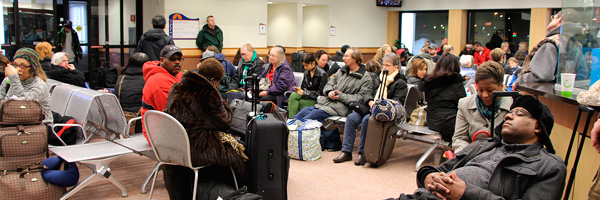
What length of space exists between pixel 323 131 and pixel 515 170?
153 inches

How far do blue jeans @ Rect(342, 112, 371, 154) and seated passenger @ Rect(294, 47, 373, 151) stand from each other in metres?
0.30

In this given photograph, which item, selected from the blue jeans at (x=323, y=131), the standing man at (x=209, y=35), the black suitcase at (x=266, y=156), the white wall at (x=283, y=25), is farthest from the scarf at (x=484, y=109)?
the white wall at (x=283, y=25)

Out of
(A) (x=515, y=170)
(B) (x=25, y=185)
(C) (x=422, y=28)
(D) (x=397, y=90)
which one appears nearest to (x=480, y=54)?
(C) (x=422, y=28)

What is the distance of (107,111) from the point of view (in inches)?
193

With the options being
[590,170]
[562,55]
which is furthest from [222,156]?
[562,55]

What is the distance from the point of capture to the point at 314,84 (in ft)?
22.4

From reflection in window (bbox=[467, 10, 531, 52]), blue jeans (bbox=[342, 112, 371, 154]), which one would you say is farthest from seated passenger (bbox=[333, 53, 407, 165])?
reflection in window (bbox=[467, 10, 531, 52])

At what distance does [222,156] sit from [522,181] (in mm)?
1941

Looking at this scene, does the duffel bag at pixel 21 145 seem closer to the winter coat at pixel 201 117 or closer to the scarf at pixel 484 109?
the winter coat at pixel 201 117

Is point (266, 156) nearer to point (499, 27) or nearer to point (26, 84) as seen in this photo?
point (26, 84)

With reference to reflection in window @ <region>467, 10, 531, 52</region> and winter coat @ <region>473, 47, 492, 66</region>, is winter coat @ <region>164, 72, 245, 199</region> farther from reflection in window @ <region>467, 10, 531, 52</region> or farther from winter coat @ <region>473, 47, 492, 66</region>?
reflection in window @ <region>467, 10, 531, 52</region>

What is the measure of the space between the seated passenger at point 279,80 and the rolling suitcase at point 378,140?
6.03ft

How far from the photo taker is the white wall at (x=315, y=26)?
1532 centimetres

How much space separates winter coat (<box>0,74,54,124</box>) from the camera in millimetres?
4746
